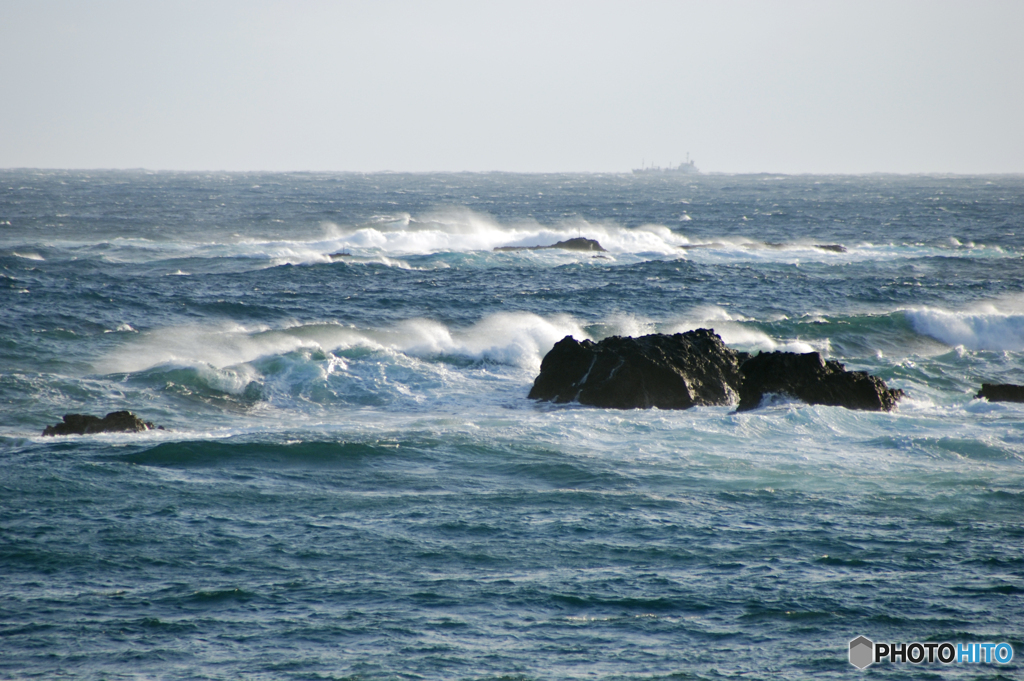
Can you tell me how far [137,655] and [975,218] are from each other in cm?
7467

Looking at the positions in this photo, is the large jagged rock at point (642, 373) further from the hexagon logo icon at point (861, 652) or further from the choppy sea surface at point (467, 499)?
the hexagon logo icon at point (861, 652)

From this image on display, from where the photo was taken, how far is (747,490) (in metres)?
10.6

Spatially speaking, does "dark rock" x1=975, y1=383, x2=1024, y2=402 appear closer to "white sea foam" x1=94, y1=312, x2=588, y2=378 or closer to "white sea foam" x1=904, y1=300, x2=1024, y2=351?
"white sea foam" x1=904, y1=300, x2=1024, y2=351

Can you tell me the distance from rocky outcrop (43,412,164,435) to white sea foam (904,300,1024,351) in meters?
20.4

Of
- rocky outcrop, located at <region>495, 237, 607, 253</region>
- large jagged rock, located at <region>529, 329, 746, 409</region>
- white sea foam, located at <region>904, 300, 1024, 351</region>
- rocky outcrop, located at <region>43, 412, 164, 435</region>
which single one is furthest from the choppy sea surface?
rocky outcrop, located at <region>495, 237, 607, 253</region>

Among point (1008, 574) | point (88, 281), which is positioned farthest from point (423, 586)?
point (88, 281)

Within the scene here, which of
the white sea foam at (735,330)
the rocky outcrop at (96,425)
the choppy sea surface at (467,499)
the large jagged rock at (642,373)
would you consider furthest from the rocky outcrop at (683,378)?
the rocky outcrop at (96,425)

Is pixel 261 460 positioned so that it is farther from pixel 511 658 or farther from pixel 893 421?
pixel 893 421

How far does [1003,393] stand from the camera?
52.4ft

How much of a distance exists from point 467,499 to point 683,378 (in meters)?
6.81

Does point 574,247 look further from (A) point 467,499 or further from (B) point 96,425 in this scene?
(A) point 467,499

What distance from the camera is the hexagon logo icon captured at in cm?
656

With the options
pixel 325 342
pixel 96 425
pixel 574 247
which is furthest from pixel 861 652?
pixel 574 247

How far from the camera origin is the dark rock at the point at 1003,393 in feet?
52.0
